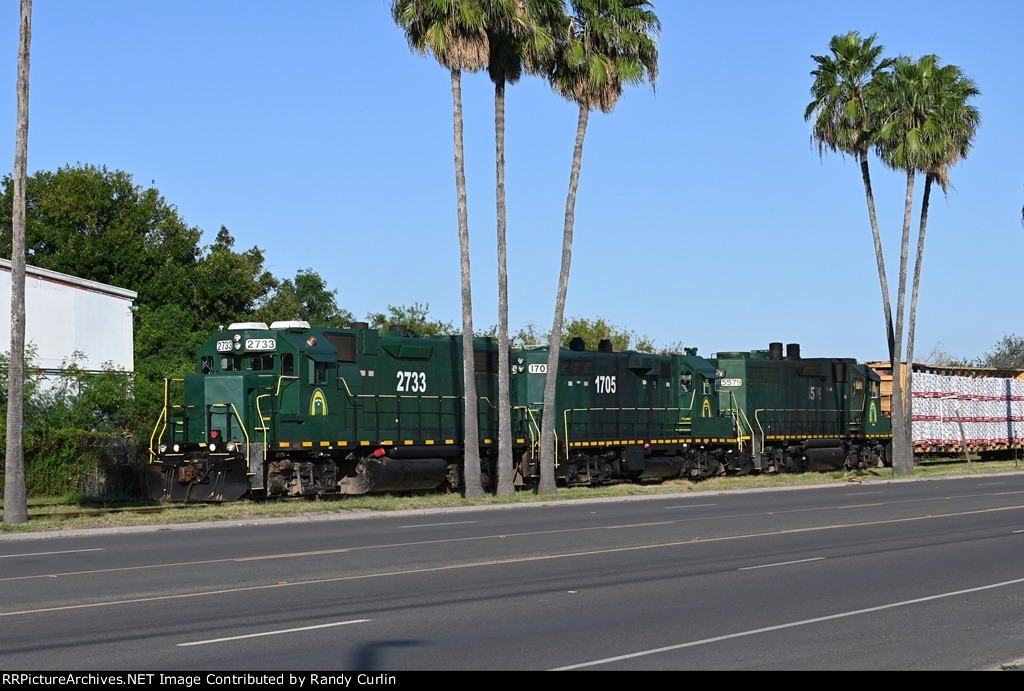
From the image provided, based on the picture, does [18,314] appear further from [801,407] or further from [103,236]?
[103,236]

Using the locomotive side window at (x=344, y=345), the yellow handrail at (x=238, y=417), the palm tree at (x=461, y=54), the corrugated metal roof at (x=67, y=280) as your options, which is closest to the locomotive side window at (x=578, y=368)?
the palm tree at (x=461, y=54)

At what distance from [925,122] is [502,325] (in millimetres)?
21541

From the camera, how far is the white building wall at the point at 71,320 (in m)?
41.6

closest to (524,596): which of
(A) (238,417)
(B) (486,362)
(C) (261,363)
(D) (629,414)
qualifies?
(A) (238,417)

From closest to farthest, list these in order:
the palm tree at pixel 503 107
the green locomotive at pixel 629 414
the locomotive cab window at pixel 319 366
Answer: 1. the locomotive cab window at pixel 319 366
2. the palm tree at pixel 503 107
3. the green locomotive at pixel 629 414

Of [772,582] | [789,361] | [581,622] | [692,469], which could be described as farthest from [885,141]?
[581,622]

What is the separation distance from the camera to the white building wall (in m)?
41.6

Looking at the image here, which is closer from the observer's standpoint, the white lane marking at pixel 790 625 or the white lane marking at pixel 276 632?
the white lane marking at pixel 790 625

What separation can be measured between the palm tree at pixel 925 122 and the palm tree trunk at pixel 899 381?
4cm

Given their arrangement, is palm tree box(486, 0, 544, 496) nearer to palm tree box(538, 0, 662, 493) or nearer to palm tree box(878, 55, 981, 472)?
palm tree box(538, 0, 662, 493)

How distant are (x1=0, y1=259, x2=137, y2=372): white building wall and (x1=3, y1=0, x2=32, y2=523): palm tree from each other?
17525 millimetres

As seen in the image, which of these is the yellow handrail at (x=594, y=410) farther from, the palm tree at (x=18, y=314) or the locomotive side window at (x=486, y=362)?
the palm tree at (x=18, y=314)

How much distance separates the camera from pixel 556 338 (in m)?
33.2

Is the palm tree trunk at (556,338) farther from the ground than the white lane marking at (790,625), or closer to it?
farther from the ground
